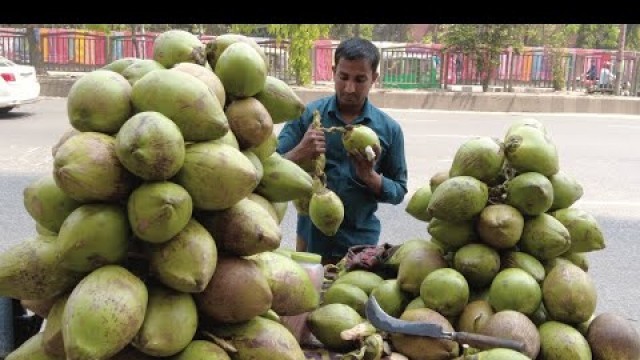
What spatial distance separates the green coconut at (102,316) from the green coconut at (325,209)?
3.89 ft

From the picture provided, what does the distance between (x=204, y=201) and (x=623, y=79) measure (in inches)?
701

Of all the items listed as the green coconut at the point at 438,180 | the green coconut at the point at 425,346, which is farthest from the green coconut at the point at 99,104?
the green coconut at the point at 438,180

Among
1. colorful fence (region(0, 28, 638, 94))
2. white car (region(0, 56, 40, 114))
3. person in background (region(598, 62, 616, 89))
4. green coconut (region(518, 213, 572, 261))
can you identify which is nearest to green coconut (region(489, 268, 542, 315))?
green coconut (region(518, 213, 572, 261))

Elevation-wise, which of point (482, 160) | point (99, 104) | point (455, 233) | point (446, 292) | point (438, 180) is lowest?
point (446, 292)

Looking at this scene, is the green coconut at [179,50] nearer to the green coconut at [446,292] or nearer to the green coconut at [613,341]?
the green coconut at [446,292]

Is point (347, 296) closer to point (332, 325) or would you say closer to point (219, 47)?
point (332, 325)

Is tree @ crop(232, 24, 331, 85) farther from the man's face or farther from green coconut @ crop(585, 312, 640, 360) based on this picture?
green coconut @ crop(585, 312, 640, 360)

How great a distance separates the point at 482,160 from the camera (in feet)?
7.32

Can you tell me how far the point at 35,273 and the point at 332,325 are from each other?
2.67ft

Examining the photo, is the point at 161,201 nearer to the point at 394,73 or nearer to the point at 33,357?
the point at 33,357

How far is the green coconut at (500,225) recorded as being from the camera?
6.93 ft


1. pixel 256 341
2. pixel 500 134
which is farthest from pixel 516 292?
pixel 500 134
